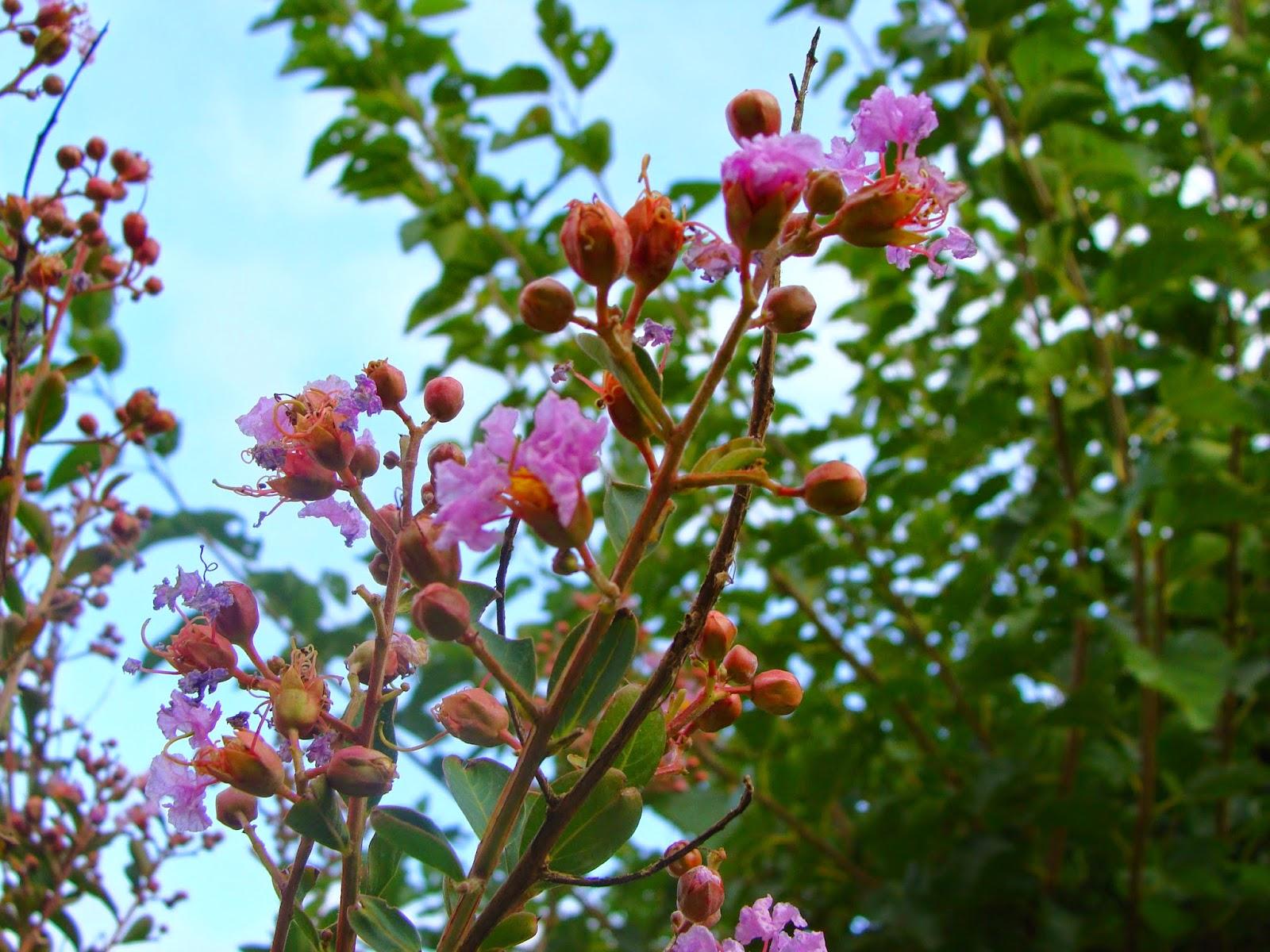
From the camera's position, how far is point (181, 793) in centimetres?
75

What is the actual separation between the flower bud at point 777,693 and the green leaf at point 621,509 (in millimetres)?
143

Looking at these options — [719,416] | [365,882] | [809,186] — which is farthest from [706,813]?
[719,416]

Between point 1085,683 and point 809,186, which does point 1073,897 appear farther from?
point 809,186

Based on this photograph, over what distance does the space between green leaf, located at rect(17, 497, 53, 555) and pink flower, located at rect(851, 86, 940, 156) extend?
117 centimetres

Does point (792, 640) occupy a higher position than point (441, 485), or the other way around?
point (792, 640)

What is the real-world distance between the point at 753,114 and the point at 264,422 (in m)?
0.41

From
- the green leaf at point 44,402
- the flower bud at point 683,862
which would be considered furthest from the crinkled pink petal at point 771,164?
the green leaf at point 44,402

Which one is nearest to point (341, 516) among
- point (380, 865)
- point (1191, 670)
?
point (380, 865)

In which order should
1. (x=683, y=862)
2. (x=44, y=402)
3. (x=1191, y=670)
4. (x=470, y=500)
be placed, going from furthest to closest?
(x=1191, y=670) → (x=44, y=402) → (x=683, y=862) → (x=470, y=500)

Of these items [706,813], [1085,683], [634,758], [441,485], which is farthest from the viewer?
[1085,683]

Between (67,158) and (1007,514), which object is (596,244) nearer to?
(67,158)

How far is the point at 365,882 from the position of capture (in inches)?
31.2

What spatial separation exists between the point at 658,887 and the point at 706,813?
1316 mm

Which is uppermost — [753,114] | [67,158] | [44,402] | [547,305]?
[67,158]
